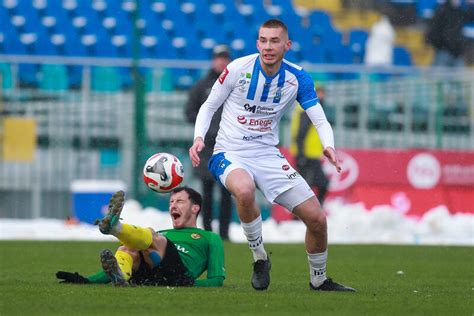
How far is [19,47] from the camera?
2145 centimetres

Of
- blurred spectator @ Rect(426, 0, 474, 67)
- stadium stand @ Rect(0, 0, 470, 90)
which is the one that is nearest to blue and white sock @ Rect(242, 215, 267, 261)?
stadium stand @ Rect(0, 0, 470, 90)

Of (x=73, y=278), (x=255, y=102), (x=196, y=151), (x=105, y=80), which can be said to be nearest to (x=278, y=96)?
(x=255, y=102)

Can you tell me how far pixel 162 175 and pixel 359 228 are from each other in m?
8.50

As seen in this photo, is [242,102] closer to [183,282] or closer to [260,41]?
[260,41]

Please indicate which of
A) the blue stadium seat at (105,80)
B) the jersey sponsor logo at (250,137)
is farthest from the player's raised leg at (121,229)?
the blue stadium seat at (105,80)

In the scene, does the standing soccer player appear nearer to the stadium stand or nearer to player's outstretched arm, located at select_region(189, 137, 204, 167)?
player's outstretched arm, located at select_region(189, 137, 204, 167)

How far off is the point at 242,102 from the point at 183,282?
4.61ft

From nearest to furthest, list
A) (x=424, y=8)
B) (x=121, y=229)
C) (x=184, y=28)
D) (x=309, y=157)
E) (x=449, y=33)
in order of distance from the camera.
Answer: (x=121, y=229) < (x=309, y=157) < (x=449, y=33) < (x=184, y=28) < (x=424, y=8)

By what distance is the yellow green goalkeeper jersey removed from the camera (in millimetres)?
8586

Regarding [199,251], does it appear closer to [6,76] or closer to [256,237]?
[256,237]

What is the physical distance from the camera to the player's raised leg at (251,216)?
823cm

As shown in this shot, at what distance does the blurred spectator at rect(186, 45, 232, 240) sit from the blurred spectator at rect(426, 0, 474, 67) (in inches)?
298

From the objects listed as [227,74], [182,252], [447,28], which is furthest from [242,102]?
[447,28]

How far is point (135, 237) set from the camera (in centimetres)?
801
